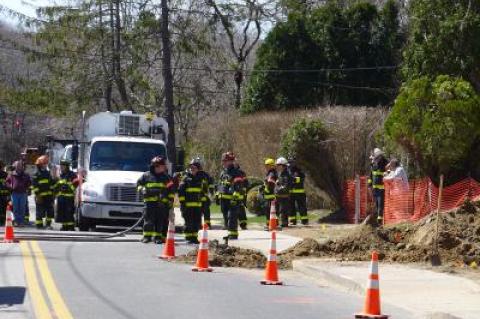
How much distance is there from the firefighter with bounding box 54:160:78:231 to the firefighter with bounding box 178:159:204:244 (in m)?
5.57

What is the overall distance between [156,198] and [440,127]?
763 cm

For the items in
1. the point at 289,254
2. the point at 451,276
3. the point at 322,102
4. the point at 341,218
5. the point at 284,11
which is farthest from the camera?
the point at 284,11

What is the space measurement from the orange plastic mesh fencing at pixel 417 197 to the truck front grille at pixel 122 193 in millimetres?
6247

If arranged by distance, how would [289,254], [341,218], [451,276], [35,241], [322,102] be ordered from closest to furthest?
[451,276] → [289,254] → [35,241] → [341,218] → [322,102]

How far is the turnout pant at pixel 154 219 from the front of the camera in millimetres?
22141

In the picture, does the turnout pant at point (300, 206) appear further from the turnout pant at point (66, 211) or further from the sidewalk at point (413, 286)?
the sidewalk at point (413, 286)

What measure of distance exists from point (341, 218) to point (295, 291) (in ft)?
50.4

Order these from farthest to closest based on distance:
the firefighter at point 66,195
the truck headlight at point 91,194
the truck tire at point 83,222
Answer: the firefighter at point 66,195, the truck tire at point 83,222, the truck headlight at point 91,194

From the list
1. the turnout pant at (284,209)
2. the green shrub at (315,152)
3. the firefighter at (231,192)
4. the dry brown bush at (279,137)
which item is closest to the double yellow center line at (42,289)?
the firefighter at (231,192)

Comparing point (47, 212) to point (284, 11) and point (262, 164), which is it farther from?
point (284, 11)

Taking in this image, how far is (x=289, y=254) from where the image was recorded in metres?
19.0

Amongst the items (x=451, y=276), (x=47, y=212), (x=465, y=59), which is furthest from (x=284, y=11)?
(x=451, y=276)

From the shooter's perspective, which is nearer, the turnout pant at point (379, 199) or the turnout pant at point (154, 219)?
the turnout pant at point (154, 219)

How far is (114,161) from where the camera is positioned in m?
27.3
